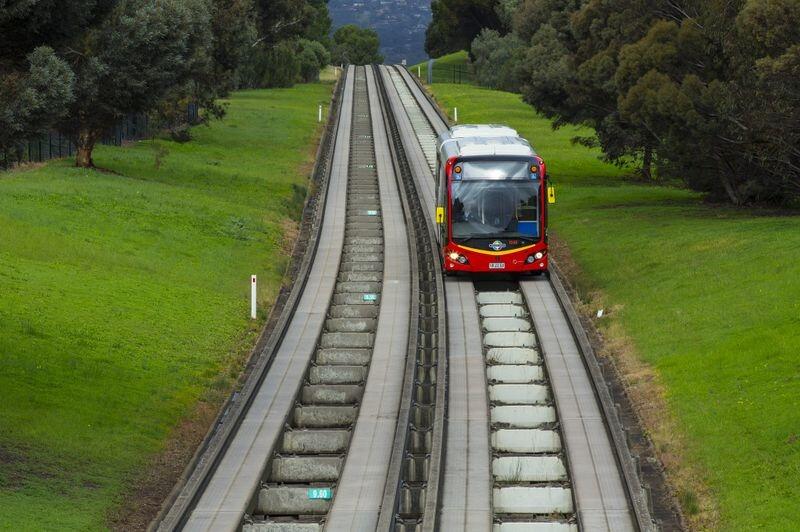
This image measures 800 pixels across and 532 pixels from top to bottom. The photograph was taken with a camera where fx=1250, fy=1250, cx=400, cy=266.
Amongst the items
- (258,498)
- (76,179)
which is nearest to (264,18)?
(76,179)

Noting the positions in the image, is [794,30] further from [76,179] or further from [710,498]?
[76,179]

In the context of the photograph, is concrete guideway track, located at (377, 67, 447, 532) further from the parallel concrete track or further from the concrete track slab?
the concrete track slab

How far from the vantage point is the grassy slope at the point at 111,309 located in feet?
63.2

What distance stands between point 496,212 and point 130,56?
32.8ft

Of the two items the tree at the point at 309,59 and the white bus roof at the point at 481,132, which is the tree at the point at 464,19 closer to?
the tree at the point at 309,59

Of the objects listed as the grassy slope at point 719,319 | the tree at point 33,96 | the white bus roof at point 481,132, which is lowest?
the grassy slope at point 719,319

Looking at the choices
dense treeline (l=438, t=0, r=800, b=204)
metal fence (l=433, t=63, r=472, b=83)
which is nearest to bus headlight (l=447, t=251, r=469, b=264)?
dense treeline (l=438, t=0, r=800, b=204)

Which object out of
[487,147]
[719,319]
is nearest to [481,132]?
[487,147]

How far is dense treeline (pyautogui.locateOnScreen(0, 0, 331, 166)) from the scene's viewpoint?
20047 mm

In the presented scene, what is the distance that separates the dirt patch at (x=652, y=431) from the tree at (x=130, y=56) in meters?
12.0

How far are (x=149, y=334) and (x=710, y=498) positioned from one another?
13.6 m

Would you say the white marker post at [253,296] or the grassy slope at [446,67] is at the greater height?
the grassy slope at [446,67]

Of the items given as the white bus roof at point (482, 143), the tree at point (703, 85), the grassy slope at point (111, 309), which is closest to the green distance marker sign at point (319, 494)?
the grassy slope at point (111, 309)

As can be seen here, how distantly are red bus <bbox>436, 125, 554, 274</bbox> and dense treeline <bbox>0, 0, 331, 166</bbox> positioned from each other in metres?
8.60
